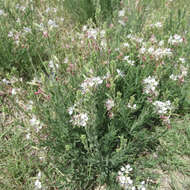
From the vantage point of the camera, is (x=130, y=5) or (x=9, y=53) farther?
(x=130, y=5)

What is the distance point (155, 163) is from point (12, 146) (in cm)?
152

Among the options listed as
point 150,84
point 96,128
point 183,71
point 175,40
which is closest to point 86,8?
point 175,40

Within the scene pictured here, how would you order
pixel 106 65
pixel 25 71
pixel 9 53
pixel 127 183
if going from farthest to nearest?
1. pixel 25 71
2. pixel 9 53
3. pixel 106 65
4. pixel 127 183

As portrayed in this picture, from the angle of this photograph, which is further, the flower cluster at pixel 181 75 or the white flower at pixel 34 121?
the flower cluster at pixel 181 75

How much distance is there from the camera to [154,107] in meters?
1.90

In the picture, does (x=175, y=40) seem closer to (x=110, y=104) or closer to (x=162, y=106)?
(x=162, y=106)

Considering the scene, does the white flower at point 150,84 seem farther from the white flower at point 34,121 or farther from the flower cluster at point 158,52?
the white flower at point 34,121

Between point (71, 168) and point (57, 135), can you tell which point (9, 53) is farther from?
point (71, 168)

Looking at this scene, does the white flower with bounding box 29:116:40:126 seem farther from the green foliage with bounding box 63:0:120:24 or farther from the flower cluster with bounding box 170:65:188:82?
the green foliage with bounding box 63:0:120:24

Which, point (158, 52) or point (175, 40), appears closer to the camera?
point (158, 52)

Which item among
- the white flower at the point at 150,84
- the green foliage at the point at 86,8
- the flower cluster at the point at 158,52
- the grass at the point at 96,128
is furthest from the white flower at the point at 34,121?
the green foliage at the point at 86,8

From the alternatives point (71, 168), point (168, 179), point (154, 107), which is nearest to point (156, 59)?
point (154, 107)

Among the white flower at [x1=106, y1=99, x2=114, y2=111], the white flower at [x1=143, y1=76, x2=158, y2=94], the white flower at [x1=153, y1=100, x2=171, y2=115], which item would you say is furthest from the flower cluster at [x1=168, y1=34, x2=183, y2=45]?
the white flower at [x1=106, y1=99, x2=114, y2=111]

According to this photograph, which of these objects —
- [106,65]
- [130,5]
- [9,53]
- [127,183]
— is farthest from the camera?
[130,5]
